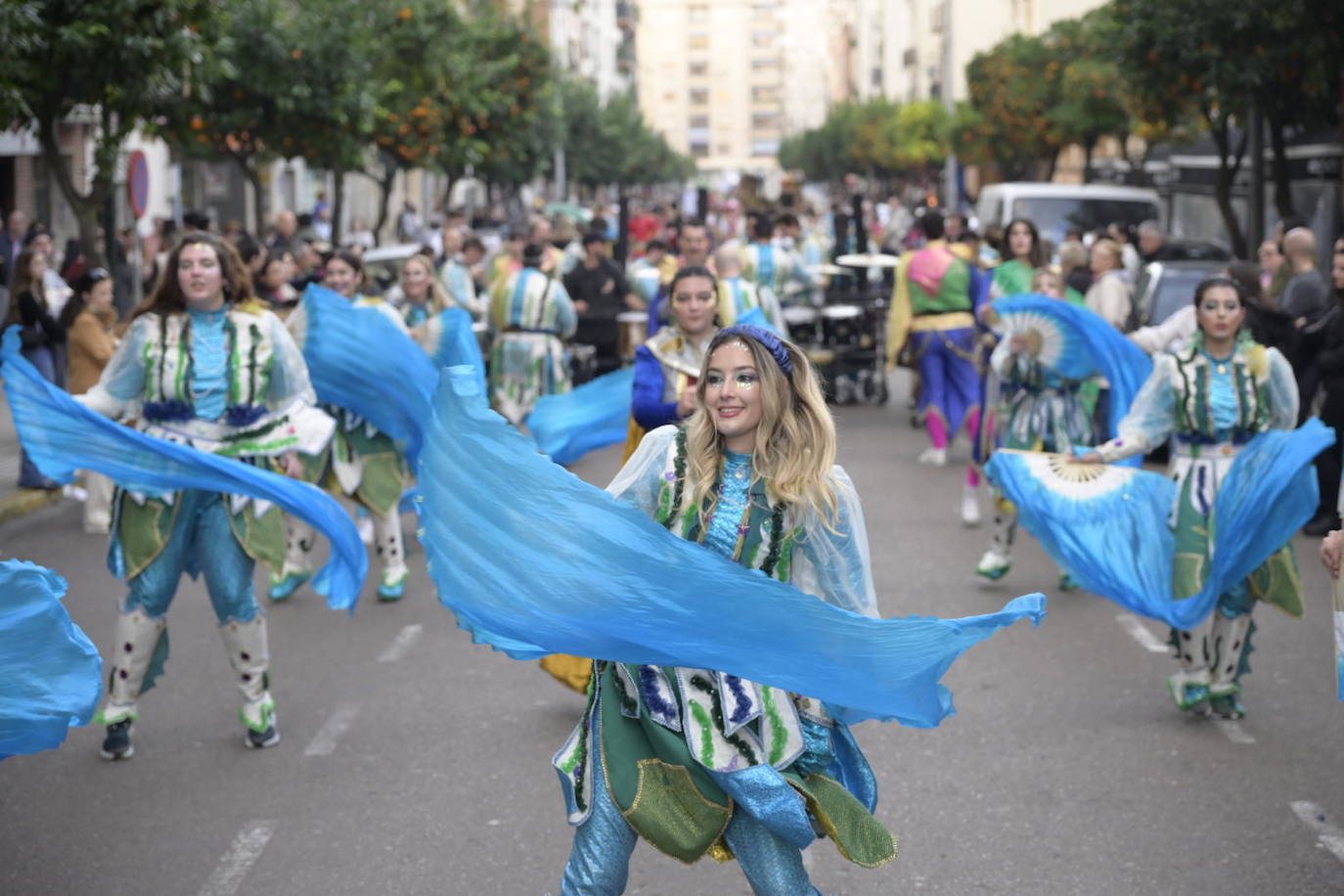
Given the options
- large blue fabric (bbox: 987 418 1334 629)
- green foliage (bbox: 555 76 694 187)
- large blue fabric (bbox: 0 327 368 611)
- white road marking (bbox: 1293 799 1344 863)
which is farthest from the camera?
green foliage (bbox: 555 76 694 187)

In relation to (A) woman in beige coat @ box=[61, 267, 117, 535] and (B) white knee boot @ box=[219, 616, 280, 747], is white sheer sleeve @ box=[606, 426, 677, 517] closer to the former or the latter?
(B) white knee boot @ box=[219, 616, 280, 747]

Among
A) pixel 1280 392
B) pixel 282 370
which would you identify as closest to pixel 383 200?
pixel 282 370

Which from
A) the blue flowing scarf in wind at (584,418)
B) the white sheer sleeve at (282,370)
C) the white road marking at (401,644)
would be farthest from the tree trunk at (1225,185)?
the white sheer sleeve at (282,370)

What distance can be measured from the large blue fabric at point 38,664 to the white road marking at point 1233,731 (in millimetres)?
4437

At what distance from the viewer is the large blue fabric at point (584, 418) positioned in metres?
8.18

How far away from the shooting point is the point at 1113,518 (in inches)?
307

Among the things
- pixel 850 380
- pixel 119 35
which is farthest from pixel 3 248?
pixel 850 380

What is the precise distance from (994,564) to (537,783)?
175 inches

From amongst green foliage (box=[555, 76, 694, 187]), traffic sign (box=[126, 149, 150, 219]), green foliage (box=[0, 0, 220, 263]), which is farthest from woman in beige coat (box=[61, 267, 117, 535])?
green foliage (box=[555, 76, 694, 187])

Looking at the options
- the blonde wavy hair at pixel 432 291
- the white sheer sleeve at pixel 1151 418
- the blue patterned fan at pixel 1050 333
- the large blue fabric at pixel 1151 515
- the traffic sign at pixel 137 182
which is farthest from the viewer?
the traffic sign at pixel 137 182

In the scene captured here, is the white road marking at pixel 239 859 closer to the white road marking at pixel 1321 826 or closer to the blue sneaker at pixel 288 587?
the white road marking at pixel 1321 826

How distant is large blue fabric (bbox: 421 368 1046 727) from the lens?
428 centimetres

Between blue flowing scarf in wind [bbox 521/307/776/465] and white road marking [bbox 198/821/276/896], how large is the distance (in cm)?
216

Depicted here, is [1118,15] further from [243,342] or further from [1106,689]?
[243,342]
